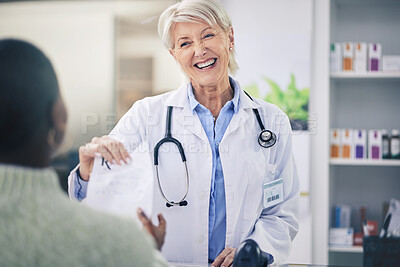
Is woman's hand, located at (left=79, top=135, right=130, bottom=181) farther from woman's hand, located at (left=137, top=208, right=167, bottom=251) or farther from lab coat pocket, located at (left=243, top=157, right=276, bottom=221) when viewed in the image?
lab coat pocket, located at (left=243, top=157, right=276, bottom=221)

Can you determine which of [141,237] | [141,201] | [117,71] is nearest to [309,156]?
[117,71]

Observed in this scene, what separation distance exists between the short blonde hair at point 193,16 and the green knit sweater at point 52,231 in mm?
958

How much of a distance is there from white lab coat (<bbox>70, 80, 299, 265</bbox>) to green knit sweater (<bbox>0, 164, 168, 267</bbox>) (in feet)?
2.43

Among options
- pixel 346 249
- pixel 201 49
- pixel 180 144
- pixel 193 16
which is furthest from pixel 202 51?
pixel 346 249

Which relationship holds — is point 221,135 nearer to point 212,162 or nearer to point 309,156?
point 212,162

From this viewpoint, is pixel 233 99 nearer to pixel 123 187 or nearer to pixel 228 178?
pixel 228 178

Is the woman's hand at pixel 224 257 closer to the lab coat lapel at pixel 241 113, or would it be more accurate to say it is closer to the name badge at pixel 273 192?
the name badge at pixel 273 192

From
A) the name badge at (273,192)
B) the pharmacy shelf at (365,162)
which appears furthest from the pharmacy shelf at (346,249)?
the name badge at (273,192)

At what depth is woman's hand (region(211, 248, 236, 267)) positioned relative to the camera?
1.57 meters

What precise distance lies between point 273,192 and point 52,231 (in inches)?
38.8

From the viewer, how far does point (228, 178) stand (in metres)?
1.63

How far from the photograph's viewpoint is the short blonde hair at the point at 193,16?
5.41 feet

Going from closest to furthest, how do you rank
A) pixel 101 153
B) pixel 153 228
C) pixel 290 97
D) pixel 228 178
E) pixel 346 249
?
pixel 153 228, pixel 101 153, pixel 228 178, pixel 290 97, pixel 346 249

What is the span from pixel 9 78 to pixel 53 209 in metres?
0.28
